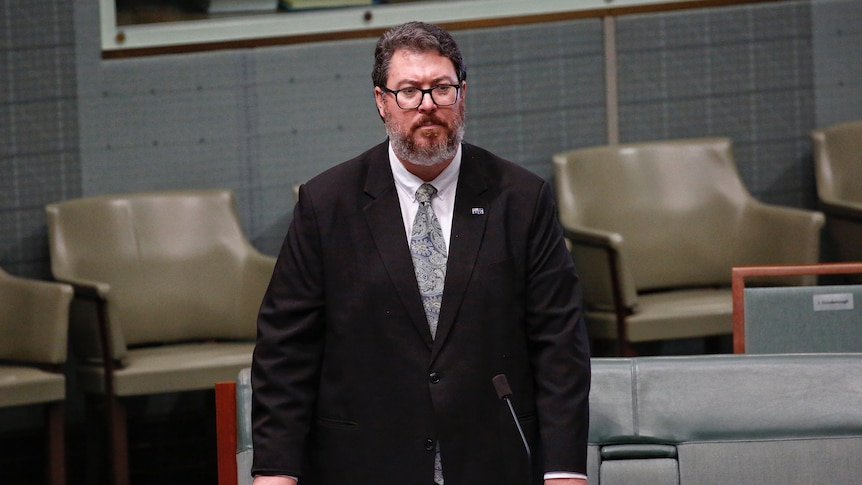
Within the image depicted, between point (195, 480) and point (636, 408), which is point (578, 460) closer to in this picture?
point (636, 408)

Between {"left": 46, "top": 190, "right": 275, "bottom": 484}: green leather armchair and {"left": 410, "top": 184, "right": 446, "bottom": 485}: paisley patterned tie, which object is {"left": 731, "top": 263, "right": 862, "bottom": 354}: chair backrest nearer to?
{"left": 410, "top": 184, "right": 446, "bottom": 485}: paisley patterned tie

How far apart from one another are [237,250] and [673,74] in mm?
1775

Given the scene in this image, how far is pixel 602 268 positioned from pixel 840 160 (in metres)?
1.12

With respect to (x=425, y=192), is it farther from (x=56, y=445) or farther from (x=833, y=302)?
(x=56, y=445)

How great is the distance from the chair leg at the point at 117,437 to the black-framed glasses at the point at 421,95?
2.17 metres

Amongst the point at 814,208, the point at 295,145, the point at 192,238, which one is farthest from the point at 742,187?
the point at 192,238

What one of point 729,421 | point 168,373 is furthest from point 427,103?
point 168,373

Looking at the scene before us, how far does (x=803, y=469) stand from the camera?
231 cm

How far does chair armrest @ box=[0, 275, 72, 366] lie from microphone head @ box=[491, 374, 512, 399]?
219cm

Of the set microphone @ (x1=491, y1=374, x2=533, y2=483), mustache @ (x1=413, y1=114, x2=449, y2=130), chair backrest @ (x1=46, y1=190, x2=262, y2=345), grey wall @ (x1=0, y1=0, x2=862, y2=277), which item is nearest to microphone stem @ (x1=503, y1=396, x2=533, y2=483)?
microphone @ (x1=491, y1=374, x2=533, y2=483)

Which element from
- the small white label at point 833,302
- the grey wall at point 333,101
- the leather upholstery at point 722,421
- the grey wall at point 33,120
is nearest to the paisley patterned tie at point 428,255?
the leather upholstery at point 722,421

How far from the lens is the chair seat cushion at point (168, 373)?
3.79 meters

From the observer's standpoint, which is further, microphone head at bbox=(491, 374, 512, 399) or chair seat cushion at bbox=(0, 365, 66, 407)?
chair seat cushion at bbox=(0, 365, 66, 407)

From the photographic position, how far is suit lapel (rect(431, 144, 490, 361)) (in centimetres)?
196
